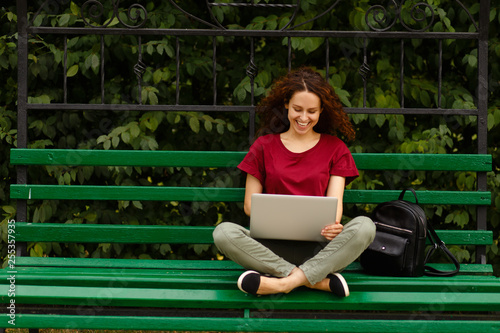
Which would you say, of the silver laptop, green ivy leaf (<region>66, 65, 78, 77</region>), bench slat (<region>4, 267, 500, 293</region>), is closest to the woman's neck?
the silver laptop

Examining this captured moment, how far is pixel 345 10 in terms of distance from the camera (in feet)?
12.4

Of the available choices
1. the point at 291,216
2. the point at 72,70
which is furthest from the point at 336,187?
the point at 72,70

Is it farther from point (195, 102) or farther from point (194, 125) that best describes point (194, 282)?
point (195, 102)

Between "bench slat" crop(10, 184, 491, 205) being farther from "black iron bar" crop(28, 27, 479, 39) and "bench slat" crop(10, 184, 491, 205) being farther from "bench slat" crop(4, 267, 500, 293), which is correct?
"black iron bar" crop(28, 27, 479, 39)

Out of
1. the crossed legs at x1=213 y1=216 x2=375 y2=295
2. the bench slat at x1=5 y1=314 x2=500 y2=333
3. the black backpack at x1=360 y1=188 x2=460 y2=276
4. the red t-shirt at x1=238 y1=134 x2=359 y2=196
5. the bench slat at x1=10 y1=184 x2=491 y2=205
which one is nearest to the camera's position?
the bench slat at x1=5 y1=314 x2=500 y2=333

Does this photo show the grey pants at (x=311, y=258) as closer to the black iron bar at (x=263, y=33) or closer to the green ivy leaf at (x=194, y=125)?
the green ivy leaf at (x=194, y=125)

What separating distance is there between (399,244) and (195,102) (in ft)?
5.84

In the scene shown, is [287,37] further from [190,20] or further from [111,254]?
[111,254]

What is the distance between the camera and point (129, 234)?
3.19 meters

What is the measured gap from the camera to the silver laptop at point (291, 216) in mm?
2547

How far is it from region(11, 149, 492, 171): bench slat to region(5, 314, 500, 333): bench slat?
1.00 m

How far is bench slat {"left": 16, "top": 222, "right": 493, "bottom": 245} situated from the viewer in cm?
318

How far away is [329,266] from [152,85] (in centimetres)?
181

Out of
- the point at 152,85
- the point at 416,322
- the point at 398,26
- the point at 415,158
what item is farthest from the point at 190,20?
the point at 416,322
